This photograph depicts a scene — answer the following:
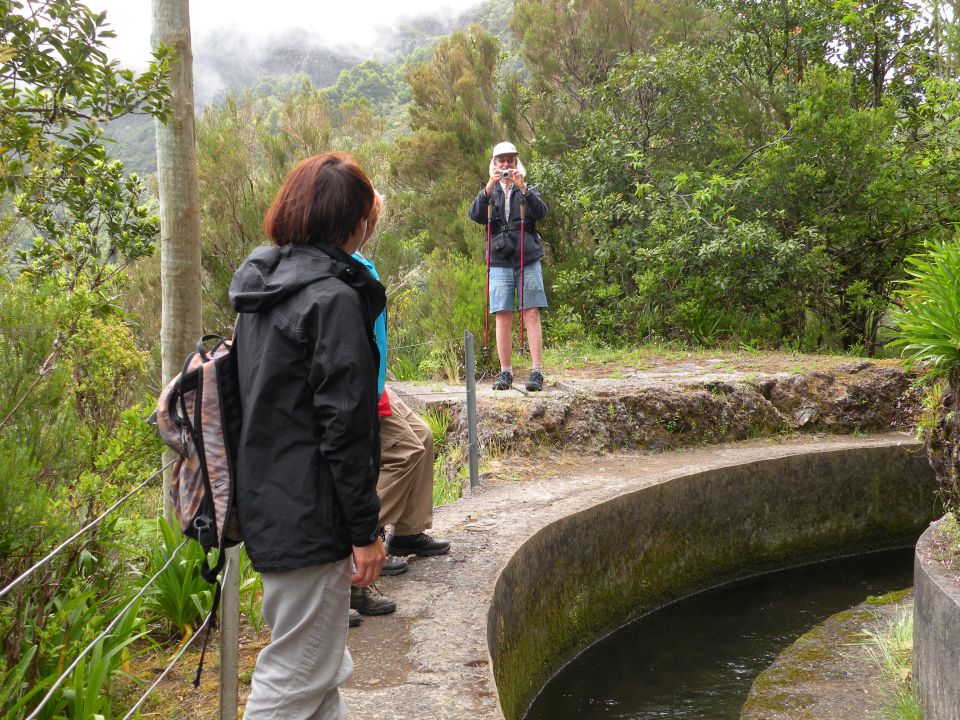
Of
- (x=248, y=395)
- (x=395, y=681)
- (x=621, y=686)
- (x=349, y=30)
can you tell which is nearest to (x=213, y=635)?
(x=395, y=681)

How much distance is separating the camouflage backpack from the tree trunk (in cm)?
203

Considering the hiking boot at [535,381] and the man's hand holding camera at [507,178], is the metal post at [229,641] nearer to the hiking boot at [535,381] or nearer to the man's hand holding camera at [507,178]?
the man's hand holding camera at [507,178]

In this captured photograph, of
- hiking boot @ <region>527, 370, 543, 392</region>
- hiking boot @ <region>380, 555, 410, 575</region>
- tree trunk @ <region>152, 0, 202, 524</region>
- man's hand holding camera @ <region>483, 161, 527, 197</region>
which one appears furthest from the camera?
hiking boot @ <region>527, 370, 543, 392</region>

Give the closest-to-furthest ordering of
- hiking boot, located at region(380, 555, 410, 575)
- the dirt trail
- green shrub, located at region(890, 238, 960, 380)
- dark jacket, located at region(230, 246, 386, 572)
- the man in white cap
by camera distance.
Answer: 1. dark jacket, located at region(230, 246, 386, 572)
2. the dirt trail
3. green shrub, located at region(890, 238, 960, 380)
4. hiking boot, located at region(380, 555, 410, 575)
5. the man in white cap

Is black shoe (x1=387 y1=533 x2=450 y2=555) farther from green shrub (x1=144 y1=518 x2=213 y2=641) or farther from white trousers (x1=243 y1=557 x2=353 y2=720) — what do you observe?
white trousers (x1=243 y1=557 x2=353 y2=720)

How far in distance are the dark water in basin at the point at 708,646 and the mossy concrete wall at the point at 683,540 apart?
122 mm

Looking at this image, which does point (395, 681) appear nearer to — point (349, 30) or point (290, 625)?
point (290, 625)

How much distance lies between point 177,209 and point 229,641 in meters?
2.32

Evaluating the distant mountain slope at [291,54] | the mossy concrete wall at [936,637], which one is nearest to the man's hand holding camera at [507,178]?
the mossy concrete wall at [936,637]

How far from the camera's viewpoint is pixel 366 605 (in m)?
4.08

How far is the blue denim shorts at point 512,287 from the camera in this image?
736 cm

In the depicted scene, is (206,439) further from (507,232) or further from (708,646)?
(507,232)

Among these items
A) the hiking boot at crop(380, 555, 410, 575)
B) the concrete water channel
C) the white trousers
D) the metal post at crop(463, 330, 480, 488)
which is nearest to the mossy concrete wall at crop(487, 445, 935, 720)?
the concrete water channel

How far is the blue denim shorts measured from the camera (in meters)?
7.36
